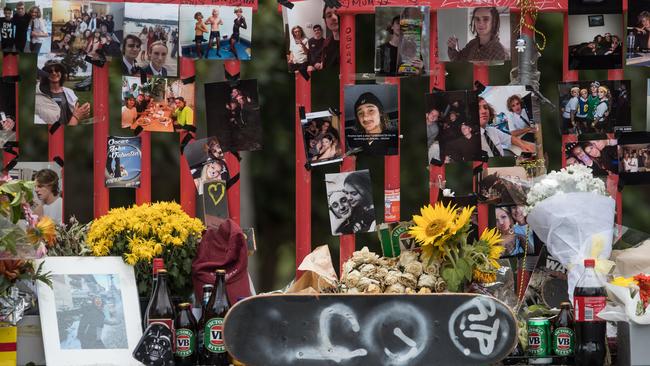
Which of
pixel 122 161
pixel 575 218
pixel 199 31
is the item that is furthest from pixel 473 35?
pixel 122 161

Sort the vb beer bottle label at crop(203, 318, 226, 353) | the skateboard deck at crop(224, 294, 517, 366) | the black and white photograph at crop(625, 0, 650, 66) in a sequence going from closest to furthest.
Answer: the skateboard deck at crop(224, 294, 517, 366) < the vb beer bottle label at crop(203, 318, 226, 353) < the black and white photograph at crop(625, 0, 650, 66)

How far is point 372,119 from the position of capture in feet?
15.0

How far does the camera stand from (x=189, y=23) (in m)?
4.54

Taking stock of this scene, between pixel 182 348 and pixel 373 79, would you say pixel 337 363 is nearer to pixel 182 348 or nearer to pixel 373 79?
pixel 182 348

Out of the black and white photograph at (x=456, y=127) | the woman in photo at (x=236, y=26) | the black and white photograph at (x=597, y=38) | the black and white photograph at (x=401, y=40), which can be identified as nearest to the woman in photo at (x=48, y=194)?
the woman in photo at (x=236, y=26)

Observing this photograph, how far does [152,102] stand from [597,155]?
1769 millimetres

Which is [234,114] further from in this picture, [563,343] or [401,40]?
[563,343]

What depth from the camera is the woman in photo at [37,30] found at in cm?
451

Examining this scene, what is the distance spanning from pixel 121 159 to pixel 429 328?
1.43 metres

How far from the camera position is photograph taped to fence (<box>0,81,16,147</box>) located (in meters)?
4.53

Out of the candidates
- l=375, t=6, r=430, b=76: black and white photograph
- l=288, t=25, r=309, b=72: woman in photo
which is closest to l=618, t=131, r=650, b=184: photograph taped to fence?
l=375, t=6, r=430, b=76: black and white photograph

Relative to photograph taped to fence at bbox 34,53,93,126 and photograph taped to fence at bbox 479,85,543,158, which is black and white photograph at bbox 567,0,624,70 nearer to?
photograph taped to fence at bbox 479,85,543,158

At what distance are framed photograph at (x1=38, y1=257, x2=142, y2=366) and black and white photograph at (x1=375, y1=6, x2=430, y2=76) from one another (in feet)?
4.19

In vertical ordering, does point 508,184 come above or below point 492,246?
above
